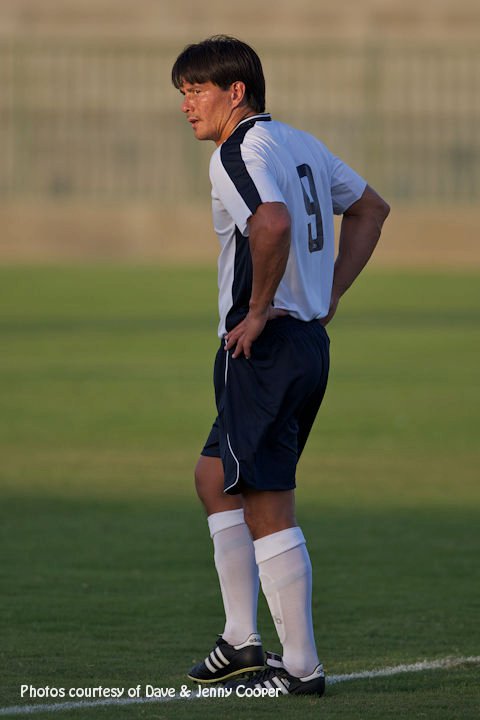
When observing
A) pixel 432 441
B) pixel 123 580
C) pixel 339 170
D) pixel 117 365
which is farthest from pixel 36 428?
pixel 339 170

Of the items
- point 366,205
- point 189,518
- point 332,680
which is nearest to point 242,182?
point 366,205

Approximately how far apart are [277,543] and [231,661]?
1.52 feet

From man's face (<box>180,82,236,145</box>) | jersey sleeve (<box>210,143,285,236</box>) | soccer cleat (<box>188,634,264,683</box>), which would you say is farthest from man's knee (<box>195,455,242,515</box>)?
man's face (<box>180,82,236,145</box>)

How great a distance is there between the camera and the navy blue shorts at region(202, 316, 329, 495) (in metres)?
4.75

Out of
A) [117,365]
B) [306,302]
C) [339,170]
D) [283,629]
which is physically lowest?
[117,365]

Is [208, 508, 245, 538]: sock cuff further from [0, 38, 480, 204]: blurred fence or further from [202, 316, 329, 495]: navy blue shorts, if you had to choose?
[0, 38, 480, 204]: blurred fence

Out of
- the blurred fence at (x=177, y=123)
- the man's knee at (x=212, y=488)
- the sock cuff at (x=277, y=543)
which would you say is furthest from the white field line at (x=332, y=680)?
the blurred fence at (x=177, y=123)

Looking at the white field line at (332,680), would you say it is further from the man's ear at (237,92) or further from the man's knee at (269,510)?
the man's ear at (237,92)

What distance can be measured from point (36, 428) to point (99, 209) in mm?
16363

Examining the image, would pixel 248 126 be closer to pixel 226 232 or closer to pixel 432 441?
pixel 226 232

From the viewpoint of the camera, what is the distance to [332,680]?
511cm

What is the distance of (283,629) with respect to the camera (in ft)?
15.8

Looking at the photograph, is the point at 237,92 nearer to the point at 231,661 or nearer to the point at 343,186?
the point at 343,186

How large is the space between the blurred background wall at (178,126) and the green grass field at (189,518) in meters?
8.74
